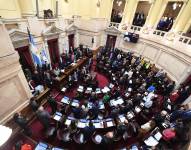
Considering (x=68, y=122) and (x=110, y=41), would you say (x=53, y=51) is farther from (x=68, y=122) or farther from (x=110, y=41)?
(x=68, y=122)

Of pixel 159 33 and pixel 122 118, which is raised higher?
pixel 159 33

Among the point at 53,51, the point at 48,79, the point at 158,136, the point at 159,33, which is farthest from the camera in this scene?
the point at 159,33

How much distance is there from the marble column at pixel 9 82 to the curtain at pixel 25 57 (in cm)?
396

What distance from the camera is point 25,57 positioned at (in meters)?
9.12

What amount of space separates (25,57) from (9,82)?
15.2 feet

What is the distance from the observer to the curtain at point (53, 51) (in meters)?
11.5

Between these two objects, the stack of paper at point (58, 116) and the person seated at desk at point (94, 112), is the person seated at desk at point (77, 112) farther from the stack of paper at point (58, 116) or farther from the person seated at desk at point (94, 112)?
the stack of paper at point (58, 116)

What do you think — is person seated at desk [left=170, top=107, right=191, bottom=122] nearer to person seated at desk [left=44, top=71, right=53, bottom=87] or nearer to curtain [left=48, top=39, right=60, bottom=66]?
person seated at desk [left=44, top=71, right=53, bottom=87]

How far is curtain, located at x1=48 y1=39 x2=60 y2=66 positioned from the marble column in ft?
21.2

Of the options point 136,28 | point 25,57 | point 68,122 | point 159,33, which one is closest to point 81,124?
point 68,122

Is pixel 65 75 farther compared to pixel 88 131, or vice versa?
pixel 65 75

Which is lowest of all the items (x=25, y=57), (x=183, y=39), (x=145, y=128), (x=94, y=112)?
(x=94, y=112)

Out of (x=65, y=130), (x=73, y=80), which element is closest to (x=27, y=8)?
(x=73, y=80)

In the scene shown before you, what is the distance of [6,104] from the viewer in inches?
209
